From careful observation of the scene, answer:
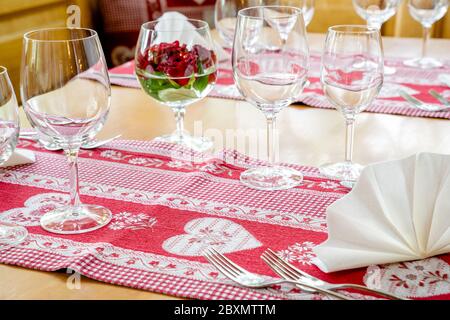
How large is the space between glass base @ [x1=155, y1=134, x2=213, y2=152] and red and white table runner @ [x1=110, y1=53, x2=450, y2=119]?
244mm

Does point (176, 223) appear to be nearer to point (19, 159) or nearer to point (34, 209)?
point (34, 209)

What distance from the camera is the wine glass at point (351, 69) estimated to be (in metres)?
0.94

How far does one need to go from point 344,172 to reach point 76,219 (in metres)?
0.39

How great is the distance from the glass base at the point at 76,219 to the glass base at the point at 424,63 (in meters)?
1.00

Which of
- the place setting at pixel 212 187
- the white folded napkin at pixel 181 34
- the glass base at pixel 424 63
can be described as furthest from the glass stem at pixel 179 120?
the glass base at pixel 424 63

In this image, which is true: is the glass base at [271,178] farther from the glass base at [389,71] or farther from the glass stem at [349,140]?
the glass base at [389,71]

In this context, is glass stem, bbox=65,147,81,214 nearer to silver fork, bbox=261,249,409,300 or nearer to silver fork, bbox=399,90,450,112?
silver fork, bbox=261,249,409,300

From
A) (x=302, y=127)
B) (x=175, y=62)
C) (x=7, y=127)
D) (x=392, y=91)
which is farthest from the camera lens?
(x=392, y=91)

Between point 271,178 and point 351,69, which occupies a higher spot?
point 351,69

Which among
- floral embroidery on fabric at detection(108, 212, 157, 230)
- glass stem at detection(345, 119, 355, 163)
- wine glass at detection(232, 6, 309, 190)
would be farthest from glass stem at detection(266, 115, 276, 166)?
floral embroidery on fabric at detection(108, 212, 157, 230)

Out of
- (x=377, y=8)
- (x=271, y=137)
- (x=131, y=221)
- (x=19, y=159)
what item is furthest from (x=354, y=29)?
(x=377, y=8)

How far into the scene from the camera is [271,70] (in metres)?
0.98

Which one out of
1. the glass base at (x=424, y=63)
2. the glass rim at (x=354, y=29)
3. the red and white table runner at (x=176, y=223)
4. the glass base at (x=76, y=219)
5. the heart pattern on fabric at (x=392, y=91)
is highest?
the glass rim at (x=354, y=29)

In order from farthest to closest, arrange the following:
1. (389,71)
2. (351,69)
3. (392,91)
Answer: (389,71) → (392,91) → (351,69)
